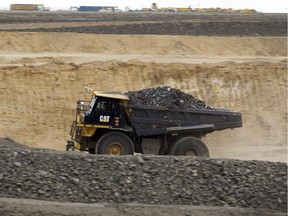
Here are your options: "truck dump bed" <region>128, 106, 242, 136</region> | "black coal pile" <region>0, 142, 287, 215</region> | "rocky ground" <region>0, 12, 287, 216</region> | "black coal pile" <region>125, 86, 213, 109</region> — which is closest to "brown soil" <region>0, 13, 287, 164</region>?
"rocky ground" <region>0, 12, 287, 216</region>

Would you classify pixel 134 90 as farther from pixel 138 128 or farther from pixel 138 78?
pixel 138 128

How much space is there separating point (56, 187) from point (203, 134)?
7.36 m

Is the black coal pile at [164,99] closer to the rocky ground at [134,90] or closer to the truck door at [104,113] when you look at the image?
the truck door at [104,113]

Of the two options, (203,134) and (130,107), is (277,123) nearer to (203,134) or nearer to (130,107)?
(203,134)

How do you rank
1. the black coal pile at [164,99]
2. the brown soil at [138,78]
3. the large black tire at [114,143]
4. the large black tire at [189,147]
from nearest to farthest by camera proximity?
1. the large black tire at [114,143]
2. the large black tire at [189,147]
3. the black coal pile at [164,99]
4. the brown soil at [138,78]

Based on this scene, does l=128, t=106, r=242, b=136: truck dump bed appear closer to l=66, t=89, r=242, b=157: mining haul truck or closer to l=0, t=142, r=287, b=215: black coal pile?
l=66, t=89, r=242, b=157: mining haul truck

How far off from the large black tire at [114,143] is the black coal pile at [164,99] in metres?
0.89

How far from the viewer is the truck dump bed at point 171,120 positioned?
15320 millimetres

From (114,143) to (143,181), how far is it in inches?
232

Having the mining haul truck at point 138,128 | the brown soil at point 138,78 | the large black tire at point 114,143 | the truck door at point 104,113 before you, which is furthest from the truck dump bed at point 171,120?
the brown soil at point 138,78

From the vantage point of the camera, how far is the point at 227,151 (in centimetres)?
1897

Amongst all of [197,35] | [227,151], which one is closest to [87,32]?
[197,35]

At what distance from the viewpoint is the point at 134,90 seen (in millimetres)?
24125

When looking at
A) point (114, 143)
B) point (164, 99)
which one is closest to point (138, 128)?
point (114, 143)
